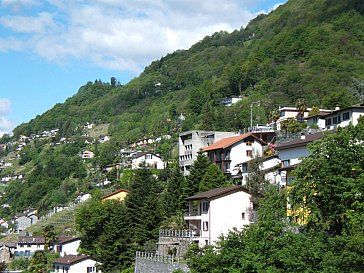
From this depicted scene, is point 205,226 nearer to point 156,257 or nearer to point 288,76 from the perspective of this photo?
point 156,257

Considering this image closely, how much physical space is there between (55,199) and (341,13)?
80905 mm

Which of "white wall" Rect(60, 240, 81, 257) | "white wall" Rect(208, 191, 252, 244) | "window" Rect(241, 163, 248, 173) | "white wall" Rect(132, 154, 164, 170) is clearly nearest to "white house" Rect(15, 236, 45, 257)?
"white wall" Rect(60, 240, 81, 257)

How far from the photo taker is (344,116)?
51875 millimetres

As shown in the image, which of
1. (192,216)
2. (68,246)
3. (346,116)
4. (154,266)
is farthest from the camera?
(68,246)

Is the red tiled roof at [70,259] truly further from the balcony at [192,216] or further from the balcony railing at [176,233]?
the balcony at [192,216]

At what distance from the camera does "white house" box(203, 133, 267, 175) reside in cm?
6206

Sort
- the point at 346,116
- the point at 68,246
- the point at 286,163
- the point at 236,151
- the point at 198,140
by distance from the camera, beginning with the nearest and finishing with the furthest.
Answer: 1. the point at 286,163
2. the point at 346,116
3. the point at 236,151
4. the point at 68,246
5. the point at 198,140

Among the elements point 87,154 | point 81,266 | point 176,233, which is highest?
point 87,154

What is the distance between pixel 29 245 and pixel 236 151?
3447 cm

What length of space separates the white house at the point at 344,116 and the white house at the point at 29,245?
43.3 metres

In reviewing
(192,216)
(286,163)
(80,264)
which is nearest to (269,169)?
(286,163)

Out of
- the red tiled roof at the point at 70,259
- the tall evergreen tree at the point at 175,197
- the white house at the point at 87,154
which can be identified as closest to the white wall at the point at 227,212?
the tall evergreen tree at the point at 175,197

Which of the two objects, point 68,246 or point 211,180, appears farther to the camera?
point 68,246

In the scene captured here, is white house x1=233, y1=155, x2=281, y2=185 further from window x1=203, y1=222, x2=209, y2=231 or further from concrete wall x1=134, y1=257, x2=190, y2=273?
concrete wall x1=134, y1=257, x2=190, y2=273
